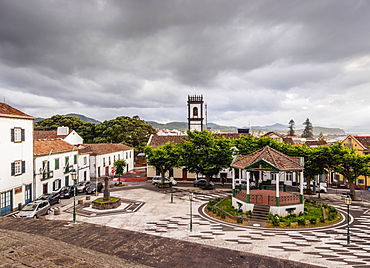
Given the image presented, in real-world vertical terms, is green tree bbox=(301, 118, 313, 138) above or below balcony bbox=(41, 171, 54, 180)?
above

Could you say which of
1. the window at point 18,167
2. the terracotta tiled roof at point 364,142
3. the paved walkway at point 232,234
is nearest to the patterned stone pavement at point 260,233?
the paved walkway at point 232,234

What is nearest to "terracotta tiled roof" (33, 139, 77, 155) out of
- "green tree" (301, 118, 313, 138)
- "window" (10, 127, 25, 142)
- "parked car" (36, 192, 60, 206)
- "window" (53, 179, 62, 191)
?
"window" (10, 127, 25, 142)

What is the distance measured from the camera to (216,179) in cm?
4531

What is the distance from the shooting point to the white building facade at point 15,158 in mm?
24875

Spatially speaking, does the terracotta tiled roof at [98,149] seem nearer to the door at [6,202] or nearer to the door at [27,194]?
the door at [27,194]

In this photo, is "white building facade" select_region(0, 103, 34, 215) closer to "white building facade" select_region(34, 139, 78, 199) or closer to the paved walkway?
"white building facade" select_region(34, 139, 78, 199)

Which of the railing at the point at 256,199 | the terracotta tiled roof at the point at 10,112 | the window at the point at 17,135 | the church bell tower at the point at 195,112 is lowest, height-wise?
the railing at the point at 256,199

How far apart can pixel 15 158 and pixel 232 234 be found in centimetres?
2345

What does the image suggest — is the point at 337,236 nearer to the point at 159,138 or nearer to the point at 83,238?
the point at 83,238

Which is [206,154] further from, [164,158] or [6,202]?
[6,202]

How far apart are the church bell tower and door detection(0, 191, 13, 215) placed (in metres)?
40.5

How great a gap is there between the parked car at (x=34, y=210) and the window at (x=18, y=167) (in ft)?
17.7

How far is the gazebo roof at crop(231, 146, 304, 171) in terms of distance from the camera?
74.8 feet

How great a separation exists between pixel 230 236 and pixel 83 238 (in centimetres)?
951
